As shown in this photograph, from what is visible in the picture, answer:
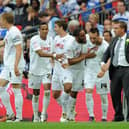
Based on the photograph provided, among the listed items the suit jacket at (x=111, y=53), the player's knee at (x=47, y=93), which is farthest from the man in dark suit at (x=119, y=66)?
the player's knee at (x=47, y=93)

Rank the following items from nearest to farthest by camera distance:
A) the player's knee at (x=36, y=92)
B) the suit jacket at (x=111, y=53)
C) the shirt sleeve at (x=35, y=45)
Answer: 1. the suit jacket at (x=111, y=53)
2. the shirt sleeve at (x=35, y=45)
3. the player's knee at (x=36, y=92)

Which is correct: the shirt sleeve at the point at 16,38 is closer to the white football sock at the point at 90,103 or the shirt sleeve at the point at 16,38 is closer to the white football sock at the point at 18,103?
the white football sock at the point at 18,103

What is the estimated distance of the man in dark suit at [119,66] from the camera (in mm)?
15906

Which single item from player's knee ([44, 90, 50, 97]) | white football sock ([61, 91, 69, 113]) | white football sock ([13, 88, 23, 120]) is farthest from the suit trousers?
white football sock ([13, 88, 23, 120])

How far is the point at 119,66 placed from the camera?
16.0 meters

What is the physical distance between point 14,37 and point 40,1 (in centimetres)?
919

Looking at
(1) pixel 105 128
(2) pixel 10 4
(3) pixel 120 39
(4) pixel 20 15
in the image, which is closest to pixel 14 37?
(3) pixel 120 39

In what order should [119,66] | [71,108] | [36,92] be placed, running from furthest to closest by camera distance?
[36,92]
[71,108]
[119,66]

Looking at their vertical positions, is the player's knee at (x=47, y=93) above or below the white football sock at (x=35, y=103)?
above

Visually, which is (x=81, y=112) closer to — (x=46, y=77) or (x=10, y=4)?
(x=46, y=77)

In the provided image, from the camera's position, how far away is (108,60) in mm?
16406

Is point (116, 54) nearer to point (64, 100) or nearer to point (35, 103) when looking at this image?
point (64, 100)

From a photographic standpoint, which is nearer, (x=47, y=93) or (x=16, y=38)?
(x=16, y=38)

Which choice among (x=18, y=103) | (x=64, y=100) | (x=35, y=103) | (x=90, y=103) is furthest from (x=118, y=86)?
(x=35, y=103)
